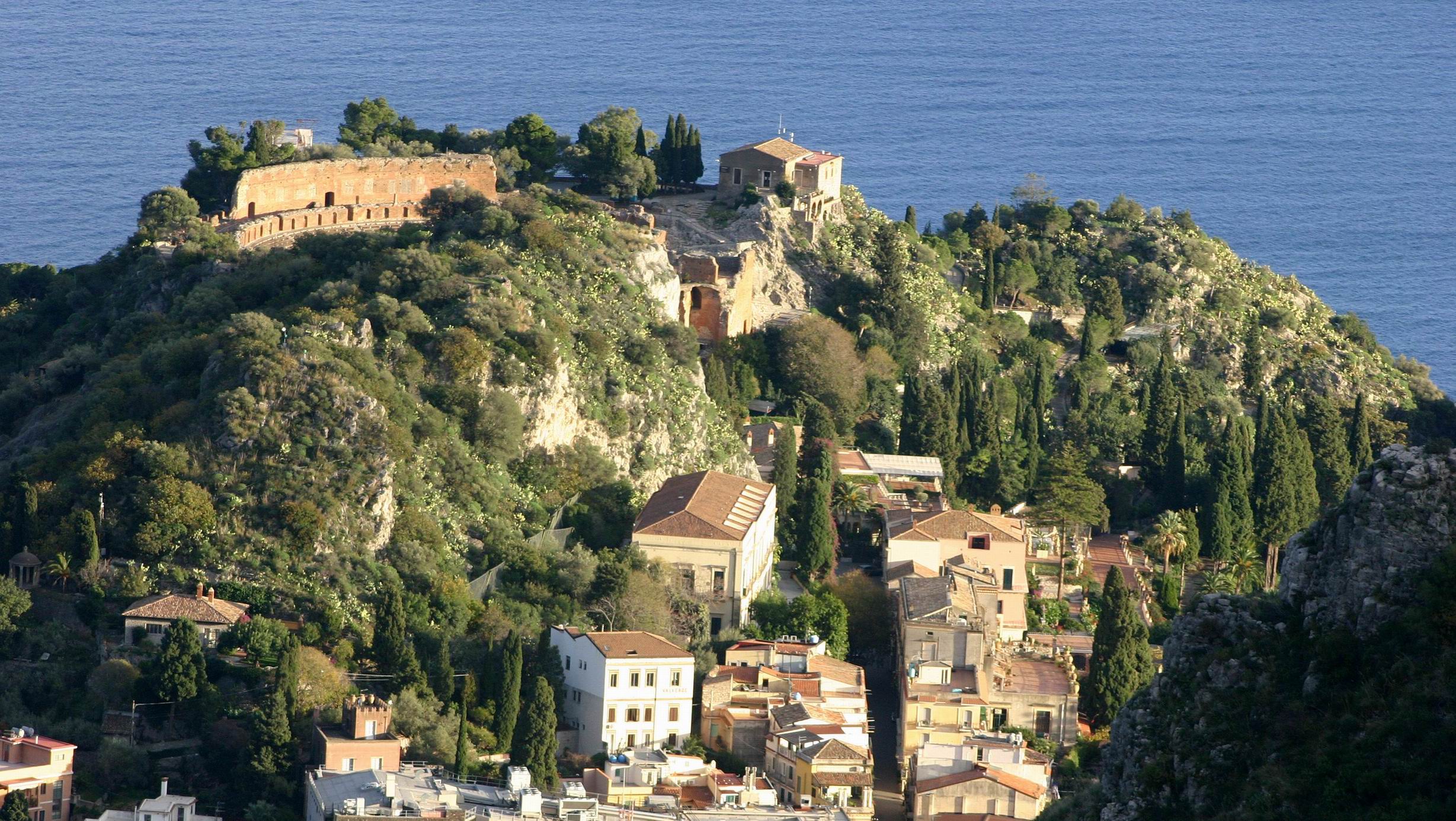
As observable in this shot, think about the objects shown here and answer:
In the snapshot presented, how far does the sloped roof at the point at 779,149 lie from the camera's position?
89.1 m

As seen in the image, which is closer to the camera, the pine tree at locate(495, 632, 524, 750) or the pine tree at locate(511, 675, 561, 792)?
the pine tree at locate(511, 675, 561, 792)

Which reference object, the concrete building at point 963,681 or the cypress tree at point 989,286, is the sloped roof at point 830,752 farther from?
the cypress tree at point 989,286

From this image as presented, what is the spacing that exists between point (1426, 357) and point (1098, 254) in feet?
69.8

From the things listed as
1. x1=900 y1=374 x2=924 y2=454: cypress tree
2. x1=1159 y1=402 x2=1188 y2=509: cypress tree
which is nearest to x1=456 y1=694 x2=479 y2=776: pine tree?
x1=900 y1=374 x2=924 y2=454: cypress tree

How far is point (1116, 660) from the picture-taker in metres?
63.8

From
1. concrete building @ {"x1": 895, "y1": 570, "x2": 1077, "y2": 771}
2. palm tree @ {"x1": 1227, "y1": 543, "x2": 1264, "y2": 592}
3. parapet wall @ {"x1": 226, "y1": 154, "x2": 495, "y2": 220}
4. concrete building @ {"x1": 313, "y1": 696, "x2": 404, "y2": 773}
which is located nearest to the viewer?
concrete building @ {"x1": 313, "y1": 696, "x2": 404, "y2": 773}

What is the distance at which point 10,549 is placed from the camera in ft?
202

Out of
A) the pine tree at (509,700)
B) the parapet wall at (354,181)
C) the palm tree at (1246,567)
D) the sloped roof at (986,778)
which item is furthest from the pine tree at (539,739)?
the parapet wall at (354,181)

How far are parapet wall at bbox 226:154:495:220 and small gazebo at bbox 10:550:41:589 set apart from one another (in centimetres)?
2137

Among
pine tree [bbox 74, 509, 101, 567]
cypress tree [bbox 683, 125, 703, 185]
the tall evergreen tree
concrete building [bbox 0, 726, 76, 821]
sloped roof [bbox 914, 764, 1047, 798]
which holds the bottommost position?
concrete building [bbox 0, 726, 76, 821]

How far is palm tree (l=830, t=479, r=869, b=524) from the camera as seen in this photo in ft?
240

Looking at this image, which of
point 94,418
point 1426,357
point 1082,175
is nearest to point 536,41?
point 1082,175

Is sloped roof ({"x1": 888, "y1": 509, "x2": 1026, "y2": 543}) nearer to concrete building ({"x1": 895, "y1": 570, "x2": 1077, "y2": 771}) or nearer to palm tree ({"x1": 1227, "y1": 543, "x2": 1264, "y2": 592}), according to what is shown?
concrete building ({"x1": 895, "y1": 570, "x2": 1077, "y2": 771})

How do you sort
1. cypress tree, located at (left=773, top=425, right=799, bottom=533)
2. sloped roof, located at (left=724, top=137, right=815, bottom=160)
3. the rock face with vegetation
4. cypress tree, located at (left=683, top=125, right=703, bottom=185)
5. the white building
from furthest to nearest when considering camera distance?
1. cypress tree, located at (left=683, top=125, right=703, bottom=185)
2. sloped roof, located at (left=724, top=137, right=815, bottom=160)
3. cypress tree, located at (left=773, top=425, right=799, bottom=533)
4. the white building
5. the rock face with vegetation
